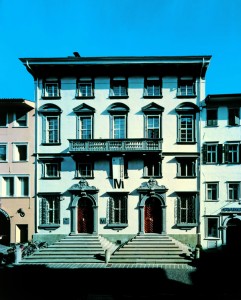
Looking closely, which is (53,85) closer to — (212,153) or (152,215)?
(152,215)

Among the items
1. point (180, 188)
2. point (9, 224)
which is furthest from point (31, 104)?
point (180, 188)

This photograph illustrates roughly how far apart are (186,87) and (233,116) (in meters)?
4.87

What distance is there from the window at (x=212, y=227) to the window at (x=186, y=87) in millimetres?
11164

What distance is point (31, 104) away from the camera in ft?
85.5

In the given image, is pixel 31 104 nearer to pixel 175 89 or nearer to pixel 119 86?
pixel 119 86

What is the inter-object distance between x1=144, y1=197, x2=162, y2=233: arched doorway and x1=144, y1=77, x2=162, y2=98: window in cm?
925

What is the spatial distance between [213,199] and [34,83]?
19.1 metres

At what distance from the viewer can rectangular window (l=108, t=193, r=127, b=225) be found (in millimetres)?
25562

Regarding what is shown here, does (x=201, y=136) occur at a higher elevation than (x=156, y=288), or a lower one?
higher

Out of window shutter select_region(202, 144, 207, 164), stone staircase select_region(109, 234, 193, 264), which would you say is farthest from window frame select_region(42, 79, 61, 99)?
stone staircase select_region(109, 234, 193, 264)

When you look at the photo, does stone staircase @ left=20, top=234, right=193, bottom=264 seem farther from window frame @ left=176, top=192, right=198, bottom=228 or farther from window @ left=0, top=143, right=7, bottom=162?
window @ left=0, top=143, right=7, bottom=162

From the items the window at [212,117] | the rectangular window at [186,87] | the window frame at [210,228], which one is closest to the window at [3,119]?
the rectangular window at [186,87]

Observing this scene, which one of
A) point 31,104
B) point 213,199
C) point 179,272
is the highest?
point 31,104

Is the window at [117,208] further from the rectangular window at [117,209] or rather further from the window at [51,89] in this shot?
the window at [51,89]
